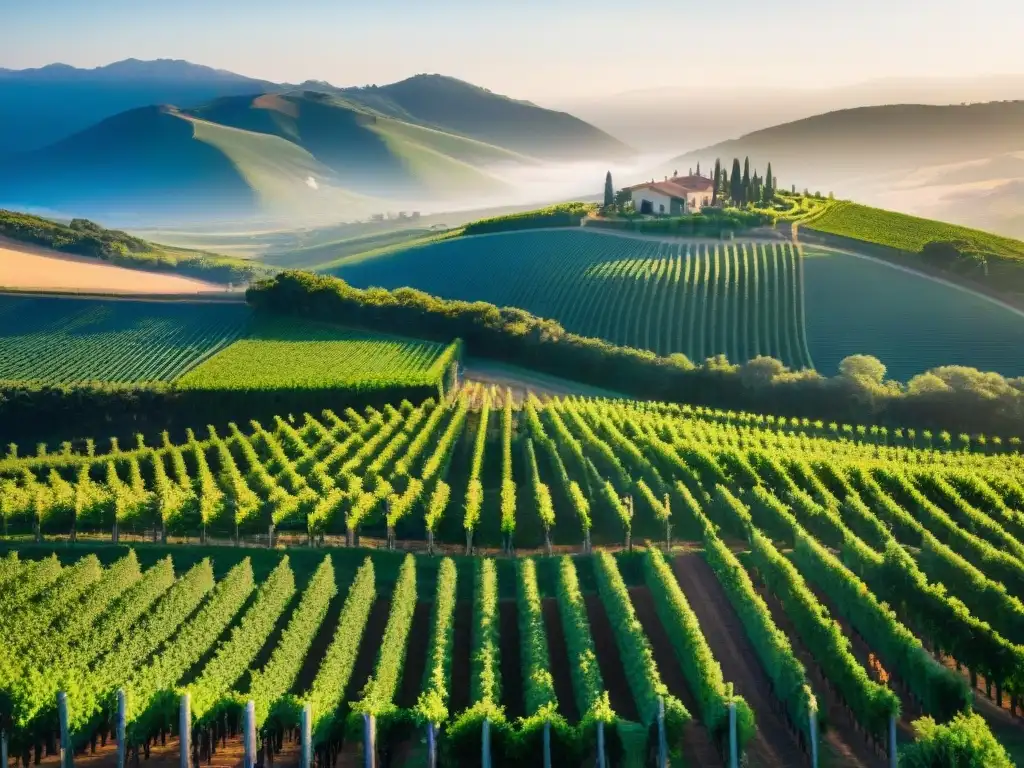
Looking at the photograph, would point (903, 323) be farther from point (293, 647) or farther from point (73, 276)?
point (73, 276)

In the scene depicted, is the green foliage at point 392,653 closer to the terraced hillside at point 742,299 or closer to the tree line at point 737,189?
the terraced hillside at point 742,299

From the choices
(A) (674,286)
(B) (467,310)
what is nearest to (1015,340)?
(A) (674,286)

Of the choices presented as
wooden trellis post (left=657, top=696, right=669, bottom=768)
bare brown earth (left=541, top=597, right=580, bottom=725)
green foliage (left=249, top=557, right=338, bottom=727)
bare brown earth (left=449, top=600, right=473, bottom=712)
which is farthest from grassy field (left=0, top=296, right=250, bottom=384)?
wooden trellis post (left=657, top=696, right=669, bottom=768)

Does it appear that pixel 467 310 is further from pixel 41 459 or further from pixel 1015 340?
pixel 1015 340

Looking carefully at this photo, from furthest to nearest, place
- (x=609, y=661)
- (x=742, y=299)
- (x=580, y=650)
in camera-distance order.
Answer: (x=742, y=299) < (x=609, y=661) < (x=580, y=650)

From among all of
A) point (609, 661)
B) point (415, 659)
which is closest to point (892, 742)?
point (609, 661)

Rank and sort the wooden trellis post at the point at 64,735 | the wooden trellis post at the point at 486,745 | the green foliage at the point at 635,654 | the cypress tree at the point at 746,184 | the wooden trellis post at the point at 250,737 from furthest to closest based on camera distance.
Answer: the cypress tree at the point at 746,184 < the wooden trellis post at the point at 64,735 < the green foliage at the point at 635,654 < the wooden trellis post at the point at 486,745 < the wooden trellis post at the point at 250,737

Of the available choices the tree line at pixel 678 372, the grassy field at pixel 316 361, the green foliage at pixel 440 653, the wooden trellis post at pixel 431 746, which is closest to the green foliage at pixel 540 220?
the tree line at pixel 678 372
